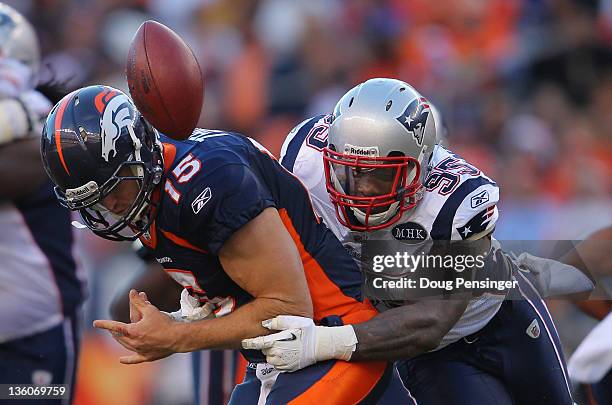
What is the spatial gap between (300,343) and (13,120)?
82.2 inches

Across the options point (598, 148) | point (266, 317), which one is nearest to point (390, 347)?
point (266, 317)

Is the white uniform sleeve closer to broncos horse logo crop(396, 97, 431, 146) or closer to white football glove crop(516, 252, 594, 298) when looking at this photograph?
broncos horse logo crop(396, 97, 431, 146)

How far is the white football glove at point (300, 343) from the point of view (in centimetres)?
358

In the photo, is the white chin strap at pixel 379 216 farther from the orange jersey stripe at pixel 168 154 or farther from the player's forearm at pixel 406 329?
the orange jersey stripe at pixel 168 154

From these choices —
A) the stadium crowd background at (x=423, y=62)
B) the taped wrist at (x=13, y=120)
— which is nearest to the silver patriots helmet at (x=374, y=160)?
the taped wrist at (x=13, y=120)

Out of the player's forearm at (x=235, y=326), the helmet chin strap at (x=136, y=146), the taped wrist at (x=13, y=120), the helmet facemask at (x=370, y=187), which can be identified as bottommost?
the player's forearm at (x=235, y=326)

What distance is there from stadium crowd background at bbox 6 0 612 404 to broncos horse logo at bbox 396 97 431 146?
381cm

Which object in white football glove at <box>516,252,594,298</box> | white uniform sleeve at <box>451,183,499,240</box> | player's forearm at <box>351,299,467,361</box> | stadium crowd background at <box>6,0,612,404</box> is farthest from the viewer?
stadium crowd background at <box>6,0,612,404</box>

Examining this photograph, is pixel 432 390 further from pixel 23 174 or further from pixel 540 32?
pixel 540 32

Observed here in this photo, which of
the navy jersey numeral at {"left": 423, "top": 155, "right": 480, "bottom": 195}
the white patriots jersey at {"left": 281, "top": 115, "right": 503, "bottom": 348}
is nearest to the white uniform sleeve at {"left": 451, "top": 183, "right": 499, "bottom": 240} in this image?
the white patriots jersey at {"left": 281, "top": 115, "right": 503, "bottom": 348}

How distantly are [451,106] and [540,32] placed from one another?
1062mm

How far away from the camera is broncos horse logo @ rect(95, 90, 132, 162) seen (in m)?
3.52

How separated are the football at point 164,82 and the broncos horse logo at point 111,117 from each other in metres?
0.06

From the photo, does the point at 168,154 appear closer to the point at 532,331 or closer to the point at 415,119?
the point at 415,119
